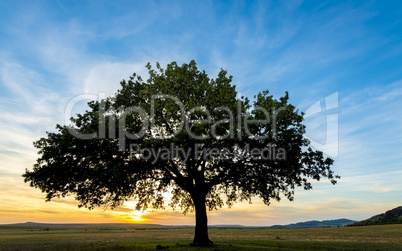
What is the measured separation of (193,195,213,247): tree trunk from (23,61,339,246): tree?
12cm

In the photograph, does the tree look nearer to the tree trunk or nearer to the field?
the tree trunk

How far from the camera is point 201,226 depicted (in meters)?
31.8

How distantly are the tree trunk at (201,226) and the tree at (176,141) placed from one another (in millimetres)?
117

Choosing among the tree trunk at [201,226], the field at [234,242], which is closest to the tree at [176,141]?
the tree trunk at [201,226]

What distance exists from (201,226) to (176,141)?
492 inches

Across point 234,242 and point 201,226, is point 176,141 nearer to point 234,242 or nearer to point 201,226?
point 201,226

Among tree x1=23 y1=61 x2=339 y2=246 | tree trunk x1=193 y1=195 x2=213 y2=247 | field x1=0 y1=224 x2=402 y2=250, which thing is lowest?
field x1=0 y1=224 x2=402 y2=250

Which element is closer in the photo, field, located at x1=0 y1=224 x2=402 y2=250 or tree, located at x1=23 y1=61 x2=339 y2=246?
tree, located at x1=23 y1=61 x2=339 y2=246

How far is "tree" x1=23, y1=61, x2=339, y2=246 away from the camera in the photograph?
2650 centimetres

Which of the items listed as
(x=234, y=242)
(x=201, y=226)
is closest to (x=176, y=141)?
(x=201, y=226)

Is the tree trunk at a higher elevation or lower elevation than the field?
higher

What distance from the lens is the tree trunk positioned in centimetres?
3147

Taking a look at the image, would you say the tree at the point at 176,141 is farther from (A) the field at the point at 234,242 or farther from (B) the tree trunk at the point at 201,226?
(A) the field at the point at 234,242

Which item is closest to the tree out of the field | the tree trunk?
the tree trunk
